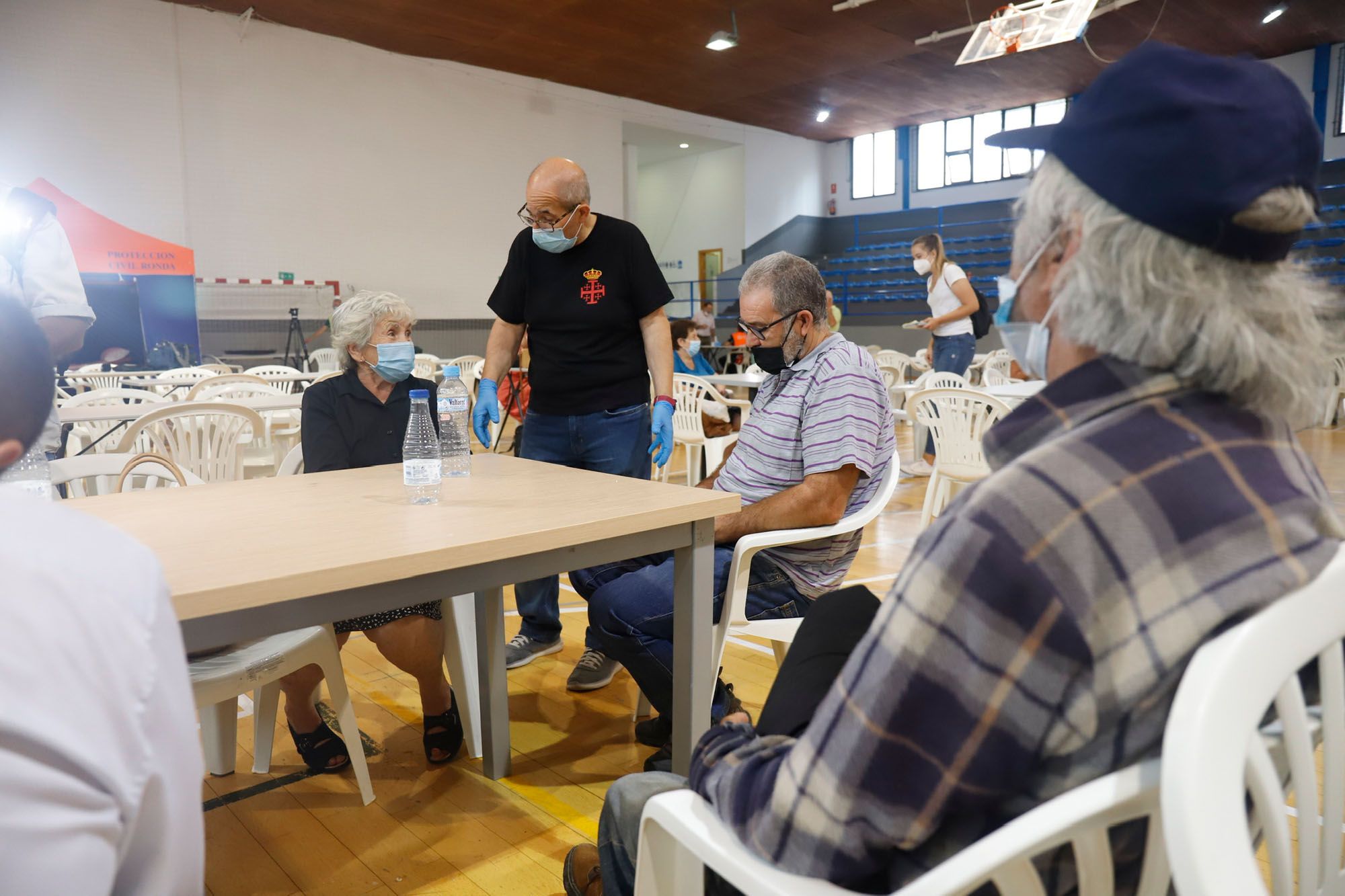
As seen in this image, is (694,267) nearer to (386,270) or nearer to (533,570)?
(386,270)

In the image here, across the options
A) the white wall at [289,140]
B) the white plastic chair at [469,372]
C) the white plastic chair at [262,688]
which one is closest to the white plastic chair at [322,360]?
the white wall at [289,140]

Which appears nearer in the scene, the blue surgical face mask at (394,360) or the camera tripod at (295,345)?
the blue surgical face mask at (394,360)

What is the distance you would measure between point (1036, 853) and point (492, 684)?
1678 millimetres

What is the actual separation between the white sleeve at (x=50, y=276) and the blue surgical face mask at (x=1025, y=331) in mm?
2779

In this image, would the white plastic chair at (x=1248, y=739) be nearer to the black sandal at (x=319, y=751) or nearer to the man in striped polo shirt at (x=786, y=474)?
the man in striped polo shirt at (x=786, y=474)

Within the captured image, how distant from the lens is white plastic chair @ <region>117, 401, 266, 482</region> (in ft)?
9.84

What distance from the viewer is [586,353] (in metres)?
2.83

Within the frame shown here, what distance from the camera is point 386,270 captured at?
412 inches

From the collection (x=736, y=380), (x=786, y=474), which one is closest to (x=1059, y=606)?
(x=786, y=474)

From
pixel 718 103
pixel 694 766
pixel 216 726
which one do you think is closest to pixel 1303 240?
pixel 694 766

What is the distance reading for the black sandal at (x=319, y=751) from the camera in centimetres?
219

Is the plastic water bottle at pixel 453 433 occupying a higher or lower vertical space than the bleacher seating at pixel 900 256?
lower

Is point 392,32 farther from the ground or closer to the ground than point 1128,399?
farther from the ground

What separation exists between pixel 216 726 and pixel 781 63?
10529 mm
